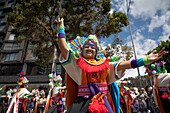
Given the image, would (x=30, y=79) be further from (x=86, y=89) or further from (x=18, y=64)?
(x=86, y=89)

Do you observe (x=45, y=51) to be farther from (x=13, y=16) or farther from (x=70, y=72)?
(x=70, y=72)

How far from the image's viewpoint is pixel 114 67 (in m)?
2.17

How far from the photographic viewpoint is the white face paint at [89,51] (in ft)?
7.54

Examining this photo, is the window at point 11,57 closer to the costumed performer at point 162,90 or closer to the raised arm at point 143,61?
the costumed performer at point 162,90

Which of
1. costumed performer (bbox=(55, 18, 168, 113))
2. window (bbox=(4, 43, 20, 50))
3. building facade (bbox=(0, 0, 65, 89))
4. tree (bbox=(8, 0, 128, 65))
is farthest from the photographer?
window (bbox=(4, 43, 20, 50))

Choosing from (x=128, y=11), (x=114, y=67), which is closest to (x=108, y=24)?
(x=128, y=11)

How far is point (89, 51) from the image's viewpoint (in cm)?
232

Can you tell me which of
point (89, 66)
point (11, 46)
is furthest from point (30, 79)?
point (89, 66)

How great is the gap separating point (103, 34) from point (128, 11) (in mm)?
→ 5690

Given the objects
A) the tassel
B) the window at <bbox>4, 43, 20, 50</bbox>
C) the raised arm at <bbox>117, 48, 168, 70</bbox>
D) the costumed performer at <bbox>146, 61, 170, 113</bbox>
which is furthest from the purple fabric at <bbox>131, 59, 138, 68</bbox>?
the window at <bbox>4, 43, 20, 50</bbox>

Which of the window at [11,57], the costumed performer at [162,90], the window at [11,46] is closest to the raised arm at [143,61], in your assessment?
the costumed performer at [162,90]

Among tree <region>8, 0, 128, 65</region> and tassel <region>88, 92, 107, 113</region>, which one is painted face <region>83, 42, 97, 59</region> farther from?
tree <region>8, 0, 128, 65</region>

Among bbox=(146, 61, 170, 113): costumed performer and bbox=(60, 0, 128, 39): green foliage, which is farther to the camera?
bbox=(60, 0, 128, 39): green foliage

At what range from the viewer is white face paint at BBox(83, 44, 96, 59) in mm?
2299
